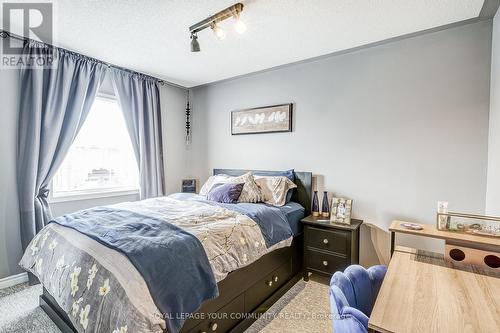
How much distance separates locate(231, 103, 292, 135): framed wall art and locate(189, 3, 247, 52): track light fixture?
4.22 feet

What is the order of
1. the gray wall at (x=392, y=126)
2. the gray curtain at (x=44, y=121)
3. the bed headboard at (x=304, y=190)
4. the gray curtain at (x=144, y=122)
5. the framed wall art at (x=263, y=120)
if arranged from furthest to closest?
the gray curtain at (x=144, y=122) < the framed wall art at (x=263, y=120) < the bed headboard at (x=304, y=190) < the gray curtain at (x=44, y=121) < the gray wall at (x=392, y=126)

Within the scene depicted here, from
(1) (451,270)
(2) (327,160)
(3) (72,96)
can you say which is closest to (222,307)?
(1) (451,270)

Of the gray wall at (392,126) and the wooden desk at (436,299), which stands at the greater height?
the gray wall at (392,126)

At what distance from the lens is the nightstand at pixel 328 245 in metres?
2.32

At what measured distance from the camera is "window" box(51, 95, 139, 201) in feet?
9.66

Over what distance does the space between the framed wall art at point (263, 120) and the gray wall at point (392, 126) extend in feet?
0.33

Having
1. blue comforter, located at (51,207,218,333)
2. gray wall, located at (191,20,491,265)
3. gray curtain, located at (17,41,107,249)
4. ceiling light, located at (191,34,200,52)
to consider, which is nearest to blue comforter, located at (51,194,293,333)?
blue comforter, located at (51,207,218,333)

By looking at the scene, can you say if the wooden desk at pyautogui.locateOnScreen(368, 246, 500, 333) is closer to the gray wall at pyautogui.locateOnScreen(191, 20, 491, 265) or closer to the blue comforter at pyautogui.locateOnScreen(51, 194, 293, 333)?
the blue comforter at pyautogui.locateOnScreen(51, 194, 293, 333)

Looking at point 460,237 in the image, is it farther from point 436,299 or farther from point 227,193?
point 227,193

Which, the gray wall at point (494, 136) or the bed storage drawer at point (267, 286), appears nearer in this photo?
the gray wall at point (494, 136)

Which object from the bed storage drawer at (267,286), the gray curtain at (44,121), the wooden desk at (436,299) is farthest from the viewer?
the gray curtain at (44,121)

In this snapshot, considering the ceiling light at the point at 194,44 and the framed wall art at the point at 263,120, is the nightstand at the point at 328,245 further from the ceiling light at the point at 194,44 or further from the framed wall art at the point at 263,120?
the ceiling light at the point at 194,44

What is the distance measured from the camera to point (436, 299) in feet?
3.24

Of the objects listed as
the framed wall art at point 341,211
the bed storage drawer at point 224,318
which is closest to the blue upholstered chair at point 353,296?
the bed storage drawer at point 224,318
